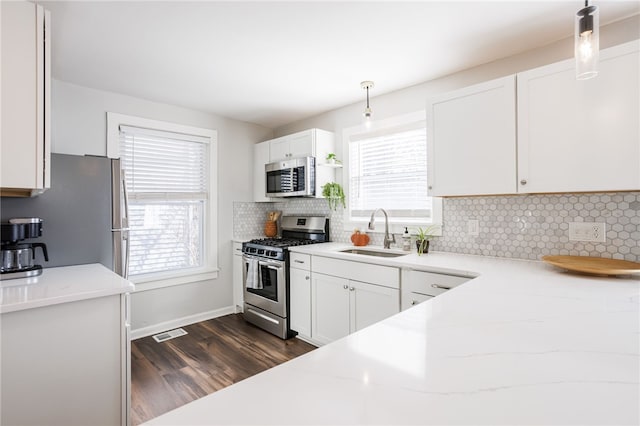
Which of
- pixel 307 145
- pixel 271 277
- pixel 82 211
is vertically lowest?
pixel 271 277

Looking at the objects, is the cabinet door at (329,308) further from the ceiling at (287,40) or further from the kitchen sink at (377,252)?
the ceiling at (287,40)

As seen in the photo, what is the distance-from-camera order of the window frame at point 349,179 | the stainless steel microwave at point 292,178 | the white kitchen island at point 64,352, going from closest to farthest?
the white kitchen island at point 64,352 → the window frame at point 349,179 → the stainless steel microwave at point 292,178

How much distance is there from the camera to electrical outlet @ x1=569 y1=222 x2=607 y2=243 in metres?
1.95

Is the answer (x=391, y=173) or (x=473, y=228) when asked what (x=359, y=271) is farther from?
(x=391, y=173)

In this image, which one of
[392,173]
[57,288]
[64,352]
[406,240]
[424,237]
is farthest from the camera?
[392,173]

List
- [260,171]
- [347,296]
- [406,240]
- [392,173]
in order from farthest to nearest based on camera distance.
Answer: [260,171]
[392,173]
[406,240]
[347,296]

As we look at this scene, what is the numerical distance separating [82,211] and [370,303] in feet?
7.15

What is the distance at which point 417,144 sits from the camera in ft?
9.30

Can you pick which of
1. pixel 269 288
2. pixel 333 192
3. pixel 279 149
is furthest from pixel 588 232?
pixel 279 149

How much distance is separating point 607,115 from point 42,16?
2913 mm

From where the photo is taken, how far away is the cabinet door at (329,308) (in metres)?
2.62

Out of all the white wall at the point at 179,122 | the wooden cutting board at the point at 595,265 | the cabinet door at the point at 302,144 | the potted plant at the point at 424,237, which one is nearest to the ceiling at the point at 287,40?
the white wall at the point at 179,122

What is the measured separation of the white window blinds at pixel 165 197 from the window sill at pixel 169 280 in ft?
0.30

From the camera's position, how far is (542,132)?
6.15ft
